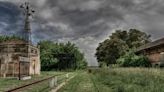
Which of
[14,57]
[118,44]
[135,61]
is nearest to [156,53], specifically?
[135,61]

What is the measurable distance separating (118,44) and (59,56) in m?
21.9

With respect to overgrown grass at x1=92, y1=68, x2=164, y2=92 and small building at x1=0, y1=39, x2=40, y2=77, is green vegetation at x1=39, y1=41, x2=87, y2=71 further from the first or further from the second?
overgrown grass at x1=92, y1=68, x2=164, y2=92

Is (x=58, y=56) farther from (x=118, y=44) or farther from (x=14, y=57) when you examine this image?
(x=14, y=57)

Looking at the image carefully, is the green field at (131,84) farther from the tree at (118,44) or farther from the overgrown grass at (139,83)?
the tree at (118,44)

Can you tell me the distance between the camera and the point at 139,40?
355 ft

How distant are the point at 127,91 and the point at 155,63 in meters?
34.6

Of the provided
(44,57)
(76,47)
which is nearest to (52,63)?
(44,57)

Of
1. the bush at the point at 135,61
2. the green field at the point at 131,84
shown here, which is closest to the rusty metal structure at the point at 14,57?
the bush at the point at 135,61

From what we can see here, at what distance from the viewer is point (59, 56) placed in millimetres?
106500

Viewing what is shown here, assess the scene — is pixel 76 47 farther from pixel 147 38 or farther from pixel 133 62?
pixel 133 62

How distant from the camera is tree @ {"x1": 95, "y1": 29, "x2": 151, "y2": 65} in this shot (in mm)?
94812

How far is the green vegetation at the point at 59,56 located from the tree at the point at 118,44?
8.74 metres

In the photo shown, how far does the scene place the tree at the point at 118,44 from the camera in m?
94.8

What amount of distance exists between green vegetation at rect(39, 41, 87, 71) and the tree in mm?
8738
